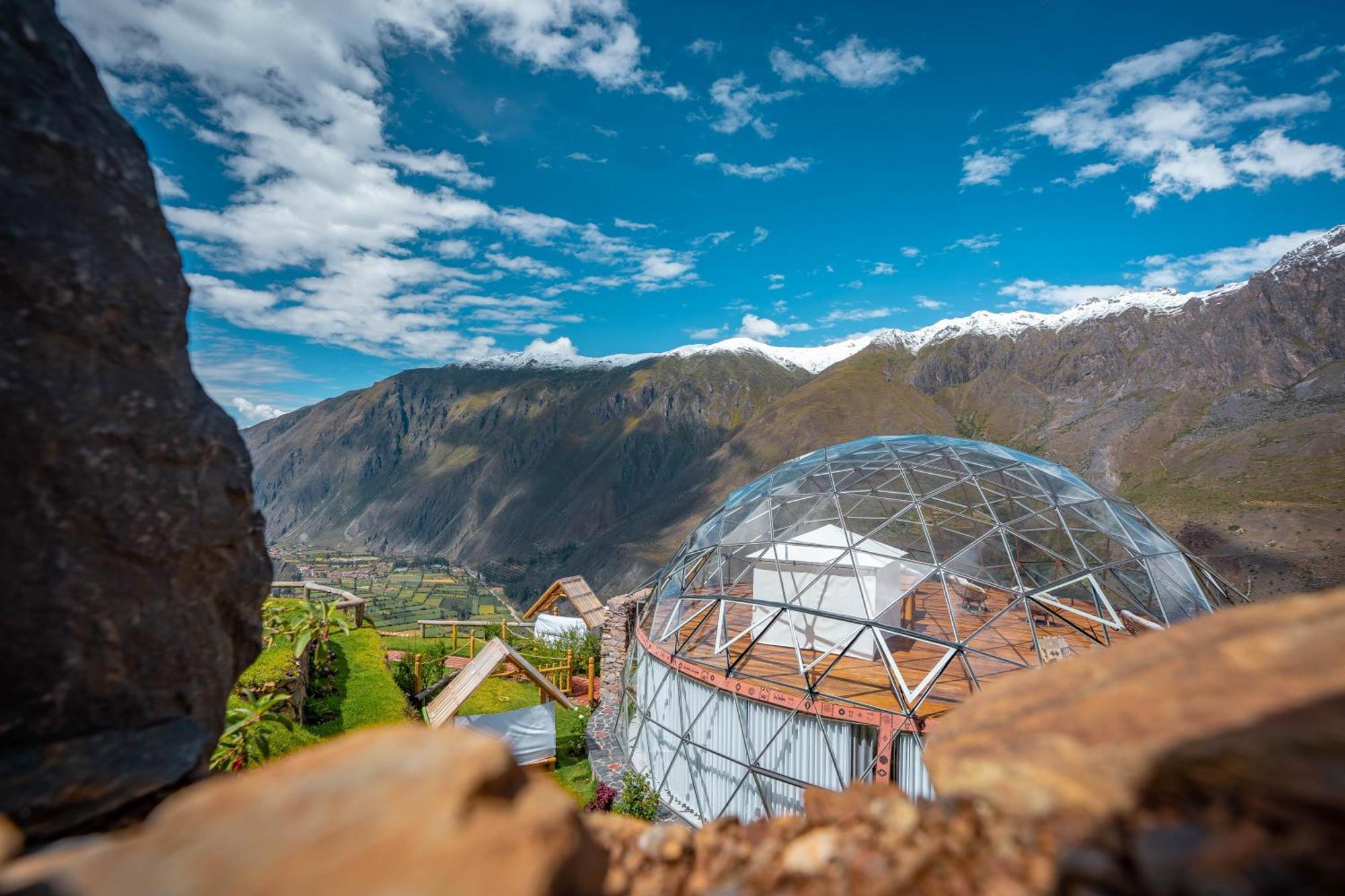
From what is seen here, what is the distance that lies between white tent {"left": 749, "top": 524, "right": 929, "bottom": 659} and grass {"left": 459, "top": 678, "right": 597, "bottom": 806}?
641cm

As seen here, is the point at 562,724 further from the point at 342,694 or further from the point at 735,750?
the point at 735,750

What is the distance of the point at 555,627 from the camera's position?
29688mm

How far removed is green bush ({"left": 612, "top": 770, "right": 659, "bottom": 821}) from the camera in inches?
523

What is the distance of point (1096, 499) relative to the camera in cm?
1576

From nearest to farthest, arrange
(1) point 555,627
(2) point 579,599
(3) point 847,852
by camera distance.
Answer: (3) point 847,852, (2) point 579,599, (1) point 555,627

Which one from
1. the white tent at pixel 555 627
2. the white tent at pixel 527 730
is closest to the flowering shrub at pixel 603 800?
the white tent at pixel 527 730

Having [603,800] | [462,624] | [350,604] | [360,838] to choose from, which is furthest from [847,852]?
[462,624]

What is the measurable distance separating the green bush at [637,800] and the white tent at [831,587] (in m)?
4.32

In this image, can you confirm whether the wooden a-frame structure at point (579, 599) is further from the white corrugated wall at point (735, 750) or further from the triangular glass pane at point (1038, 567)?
the triangular glass pane at point (1038, 567)

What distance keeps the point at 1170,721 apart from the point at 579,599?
27288mm

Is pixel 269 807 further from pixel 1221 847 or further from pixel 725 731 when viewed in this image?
pixel 725 731

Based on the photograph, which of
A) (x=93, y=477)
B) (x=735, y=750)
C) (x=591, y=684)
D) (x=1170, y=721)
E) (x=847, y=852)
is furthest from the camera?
(x=591, y=684)

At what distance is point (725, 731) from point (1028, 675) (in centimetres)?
1077

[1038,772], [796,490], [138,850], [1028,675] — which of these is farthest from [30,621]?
[796,490]
